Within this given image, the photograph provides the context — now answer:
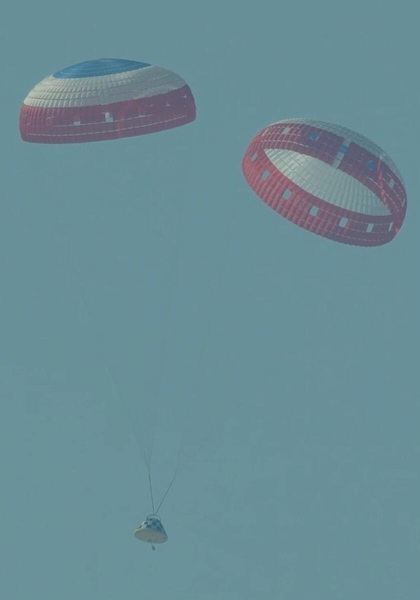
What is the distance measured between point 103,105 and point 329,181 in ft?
18.2

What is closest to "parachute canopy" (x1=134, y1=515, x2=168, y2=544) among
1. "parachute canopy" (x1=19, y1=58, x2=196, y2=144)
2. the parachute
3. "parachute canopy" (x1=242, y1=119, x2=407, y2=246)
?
the parachute

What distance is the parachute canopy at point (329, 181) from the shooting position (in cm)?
5259

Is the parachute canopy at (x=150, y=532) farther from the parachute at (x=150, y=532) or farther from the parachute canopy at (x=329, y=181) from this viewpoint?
the parachute canopy at (x=329, y=181)

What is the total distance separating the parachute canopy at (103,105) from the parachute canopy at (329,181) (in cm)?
212

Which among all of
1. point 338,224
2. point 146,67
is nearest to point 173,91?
point 146,67

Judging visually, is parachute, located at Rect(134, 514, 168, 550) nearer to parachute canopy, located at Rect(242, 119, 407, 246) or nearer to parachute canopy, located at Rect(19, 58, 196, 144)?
parachute canopy, located at Rect(242, 119, 407, 246)

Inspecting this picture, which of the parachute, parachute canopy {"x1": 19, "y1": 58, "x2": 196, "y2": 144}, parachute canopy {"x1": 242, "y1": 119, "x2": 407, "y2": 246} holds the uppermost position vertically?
parachute canopy {"x1": 19, "y1": 58, "x2": 196, "y2": 144}

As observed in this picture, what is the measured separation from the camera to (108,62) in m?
54.4

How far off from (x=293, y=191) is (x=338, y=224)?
1286mm

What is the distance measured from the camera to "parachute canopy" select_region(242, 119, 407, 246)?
52594 mm

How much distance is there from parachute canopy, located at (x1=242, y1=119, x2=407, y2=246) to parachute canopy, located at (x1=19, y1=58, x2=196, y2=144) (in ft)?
6.95

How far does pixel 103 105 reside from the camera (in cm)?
5306

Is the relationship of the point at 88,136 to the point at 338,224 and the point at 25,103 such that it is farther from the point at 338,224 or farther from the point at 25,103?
the point at 338,224

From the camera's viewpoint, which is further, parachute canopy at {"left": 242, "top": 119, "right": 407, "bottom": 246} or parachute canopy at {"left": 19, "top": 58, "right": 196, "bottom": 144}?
parachute canopy at {"left": 19, "top": 58, "right": 196, "bottom": 144}
